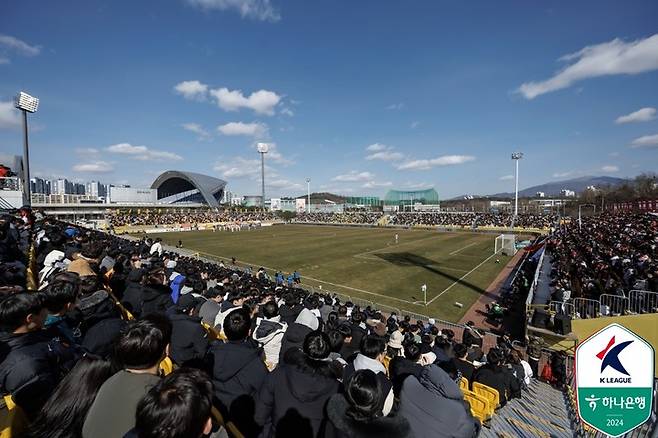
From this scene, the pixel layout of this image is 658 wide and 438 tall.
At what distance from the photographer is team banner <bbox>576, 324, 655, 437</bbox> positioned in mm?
2865

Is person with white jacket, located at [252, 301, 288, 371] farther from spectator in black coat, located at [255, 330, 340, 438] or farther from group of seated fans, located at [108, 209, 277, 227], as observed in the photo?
group of seated fans, located at [108, 209, 277, 227]

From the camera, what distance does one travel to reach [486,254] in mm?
38219

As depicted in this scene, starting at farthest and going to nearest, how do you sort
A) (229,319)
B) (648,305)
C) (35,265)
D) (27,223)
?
1. (27,223)
2. (648,305)
3. (35,265)
4. (229,319)

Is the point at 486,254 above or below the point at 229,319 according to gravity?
below

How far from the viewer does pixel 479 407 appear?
5.79 metres

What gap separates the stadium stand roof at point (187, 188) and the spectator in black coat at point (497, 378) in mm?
110545

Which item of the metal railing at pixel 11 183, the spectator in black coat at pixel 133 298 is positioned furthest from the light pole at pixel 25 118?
the spectator in black coat at pixel 133 298

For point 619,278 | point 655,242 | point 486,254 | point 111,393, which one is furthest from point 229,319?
point 486,254

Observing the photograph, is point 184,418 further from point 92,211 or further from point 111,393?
point 92,211

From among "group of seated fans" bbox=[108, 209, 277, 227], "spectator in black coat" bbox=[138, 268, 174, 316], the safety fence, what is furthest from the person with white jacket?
"group of seated fans" bbox=[108, 209, 277, 227]

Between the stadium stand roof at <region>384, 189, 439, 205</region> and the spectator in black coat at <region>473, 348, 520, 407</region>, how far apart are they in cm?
12336

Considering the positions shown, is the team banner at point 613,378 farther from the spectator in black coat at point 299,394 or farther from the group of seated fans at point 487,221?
the group of seated fans at point 487,221

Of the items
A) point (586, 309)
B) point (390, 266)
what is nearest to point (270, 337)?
point (586, 309)

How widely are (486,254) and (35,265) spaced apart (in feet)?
131
